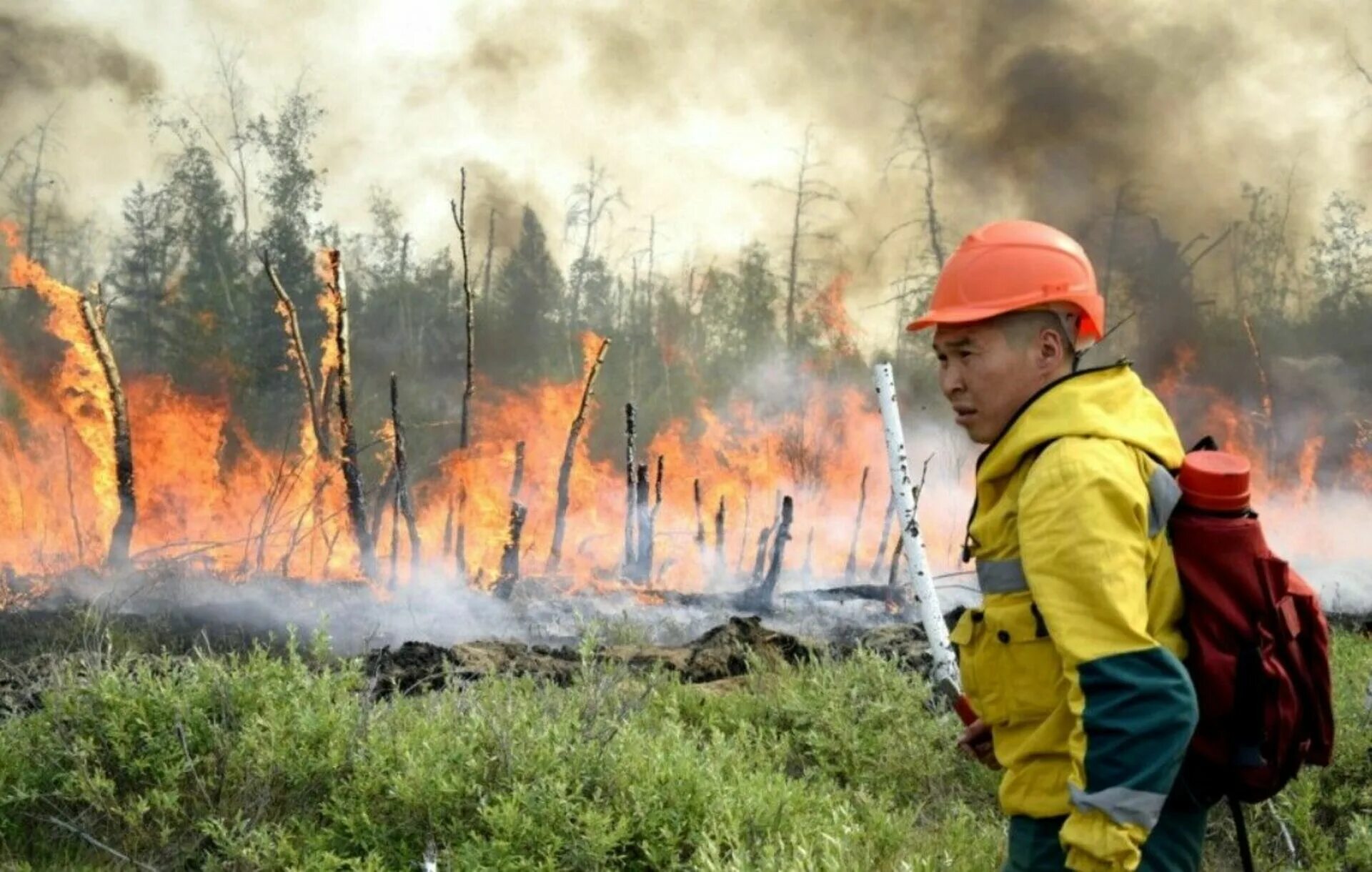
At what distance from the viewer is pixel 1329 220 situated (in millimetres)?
22859

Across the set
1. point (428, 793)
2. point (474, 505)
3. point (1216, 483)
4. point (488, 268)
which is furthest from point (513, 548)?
point (1216, 483)

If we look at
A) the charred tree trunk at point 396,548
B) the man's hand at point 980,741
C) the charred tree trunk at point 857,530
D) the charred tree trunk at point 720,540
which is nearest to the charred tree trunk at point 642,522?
the charred tree trunk at point 720,540

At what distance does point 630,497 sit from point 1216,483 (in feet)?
52.6

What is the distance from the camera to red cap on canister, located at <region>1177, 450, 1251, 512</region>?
6.72ft

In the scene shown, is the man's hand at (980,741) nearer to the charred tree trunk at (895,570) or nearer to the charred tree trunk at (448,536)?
the charred tree trunk at (448,536)

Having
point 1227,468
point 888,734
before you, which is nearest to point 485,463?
point 888,734

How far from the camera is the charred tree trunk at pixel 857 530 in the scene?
829 inches

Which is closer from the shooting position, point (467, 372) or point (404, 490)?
point (404, 490)

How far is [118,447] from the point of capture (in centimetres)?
1453

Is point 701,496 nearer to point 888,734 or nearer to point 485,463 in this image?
point 485,463

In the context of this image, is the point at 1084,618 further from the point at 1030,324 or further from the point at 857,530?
the point at 857,530

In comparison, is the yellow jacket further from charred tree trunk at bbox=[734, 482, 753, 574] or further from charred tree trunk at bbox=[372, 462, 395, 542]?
charred tree trunk at bbox=[734, 482, 753, 574]

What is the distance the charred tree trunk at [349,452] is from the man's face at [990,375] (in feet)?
43.4

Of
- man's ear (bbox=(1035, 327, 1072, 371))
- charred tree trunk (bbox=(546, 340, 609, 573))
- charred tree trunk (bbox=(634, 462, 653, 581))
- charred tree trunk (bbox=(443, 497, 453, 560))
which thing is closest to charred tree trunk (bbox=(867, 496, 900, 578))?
charred tree trunk (bbox=(634, 462, 653, 581))
